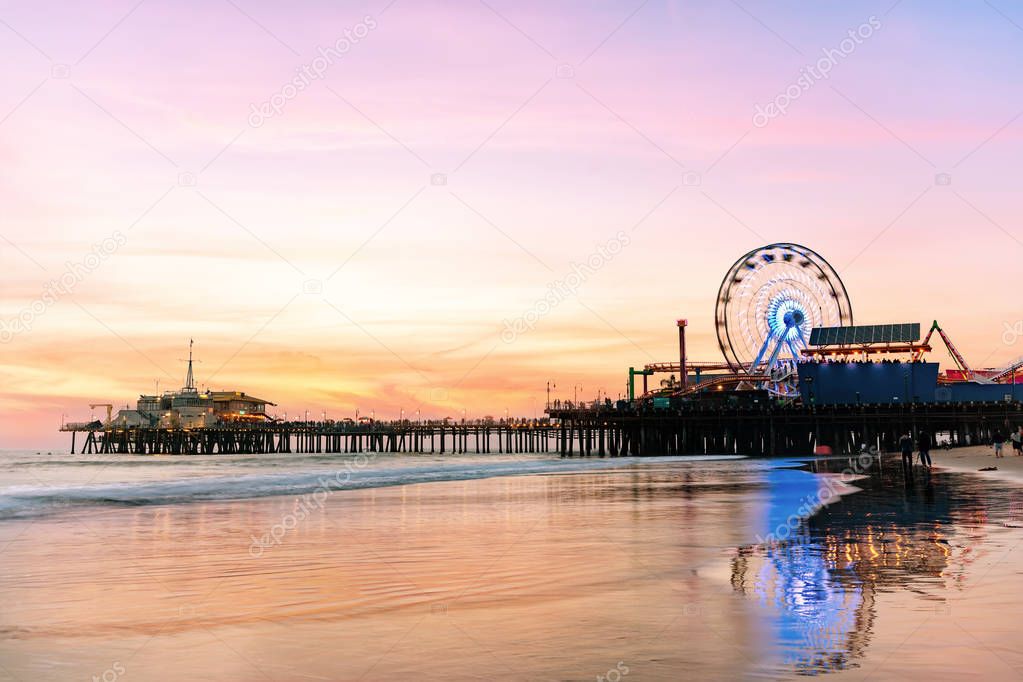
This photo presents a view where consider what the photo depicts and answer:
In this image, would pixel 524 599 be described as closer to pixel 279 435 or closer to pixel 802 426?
pixel 802 426

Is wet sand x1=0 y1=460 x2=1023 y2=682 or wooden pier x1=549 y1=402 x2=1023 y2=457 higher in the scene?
wooden pier x1=549 y1=402 x2=1023 y2=457

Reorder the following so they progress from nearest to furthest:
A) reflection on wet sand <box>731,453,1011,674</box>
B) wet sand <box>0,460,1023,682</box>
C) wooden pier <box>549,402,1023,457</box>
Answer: wet sand <box>0,460,1023,682</box> → reflection on wet sand <box>731,453,1011,674</box> → wooden pier <box>549,402,1023,457</box>

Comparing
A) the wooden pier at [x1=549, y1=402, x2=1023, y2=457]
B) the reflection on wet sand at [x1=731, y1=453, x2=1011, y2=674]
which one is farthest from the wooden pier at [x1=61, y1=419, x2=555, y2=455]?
the reflection on wet sand at [x1=731, y1=453, x2=1011, y2=674]

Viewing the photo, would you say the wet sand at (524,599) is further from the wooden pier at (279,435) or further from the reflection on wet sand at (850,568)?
the wooden pier at (279,435)

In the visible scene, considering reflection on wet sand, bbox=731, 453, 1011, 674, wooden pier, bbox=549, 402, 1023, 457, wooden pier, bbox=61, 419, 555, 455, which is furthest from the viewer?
wooden pier, bbox=61, 419, 555, 455

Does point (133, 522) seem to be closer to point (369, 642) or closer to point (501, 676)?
point (369, 642)

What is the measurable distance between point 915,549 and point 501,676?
10102 millimetres

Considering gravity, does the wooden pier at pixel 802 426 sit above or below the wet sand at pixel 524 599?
above

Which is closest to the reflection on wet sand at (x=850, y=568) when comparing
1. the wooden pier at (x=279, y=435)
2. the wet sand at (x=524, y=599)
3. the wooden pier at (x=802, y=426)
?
the wet sand at (x=524, y=599)

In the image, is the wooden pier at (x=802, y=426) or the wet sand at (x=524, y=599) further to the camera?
the wooden pier at (x=802, y=426)

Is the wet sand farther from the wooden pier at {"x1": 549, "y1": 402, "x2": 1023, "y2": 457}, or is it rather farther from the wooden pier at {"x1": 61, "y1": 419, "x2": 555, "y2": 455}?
the wooden pier at {"x1": 61, "y1": 419, "x2": 555, "y2": 455}

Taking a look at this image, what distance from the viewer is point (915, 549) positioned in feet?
51.0

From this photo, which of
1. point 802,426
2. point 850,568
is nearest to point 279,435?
point 802,426

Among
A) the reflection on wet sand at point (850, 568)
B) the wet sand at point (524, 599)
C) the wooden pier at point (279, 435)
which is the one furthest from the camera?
the wooden pier at point (279, 435)
